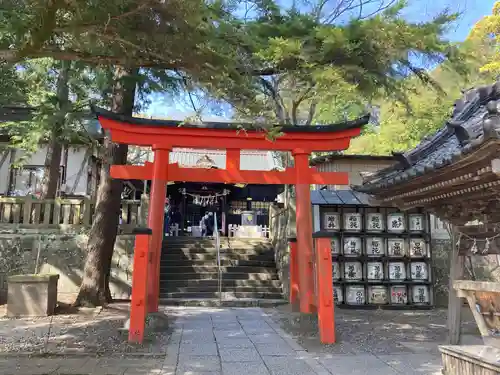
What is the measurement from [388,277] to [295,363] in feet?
19.6

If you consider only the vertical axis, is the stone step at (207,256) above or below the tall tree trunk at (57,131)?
below

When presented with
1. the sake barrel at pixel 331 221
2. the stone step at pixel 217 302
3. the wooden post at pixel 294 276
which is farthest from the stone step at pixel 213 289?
the sake barrel at pixel 331 221

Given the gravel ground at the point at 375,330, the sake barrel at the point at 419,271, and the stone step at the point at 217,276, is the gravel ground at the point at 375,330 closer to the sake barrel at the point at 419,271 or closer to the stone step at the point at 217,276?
the sake barrel at the point at 419,271

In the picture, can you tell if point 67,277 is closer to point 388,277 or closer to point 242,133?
point 242,133

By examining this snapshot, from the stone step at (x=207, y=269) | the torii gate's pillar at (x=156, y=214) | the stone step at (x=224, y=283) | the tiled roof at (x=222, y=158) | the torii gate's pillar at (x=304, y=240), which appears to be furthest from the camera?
the tiled roof at (x=222, y=158)

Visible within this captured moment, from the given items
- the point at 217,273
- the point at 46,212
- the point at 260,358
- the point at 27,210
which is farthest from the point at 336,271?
the point at 27,210

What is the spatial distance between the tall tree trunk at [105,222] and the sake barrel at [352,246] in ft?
19.2

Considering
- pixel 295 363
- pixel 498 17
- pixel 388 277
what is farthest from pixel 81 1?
pixel 498 17

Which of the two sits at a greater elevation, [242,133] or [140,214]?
[242,133]

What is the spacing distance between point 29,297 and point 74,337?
93.8 inches

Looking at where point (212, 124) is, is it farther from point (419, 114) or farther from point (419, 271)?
point (419, 114)

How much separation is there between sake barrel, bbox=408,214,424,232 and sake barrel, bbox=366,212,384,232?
802mm

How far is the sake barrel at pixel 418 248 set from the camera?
1069 cm

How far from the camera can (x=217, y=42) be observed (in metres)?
5.70
